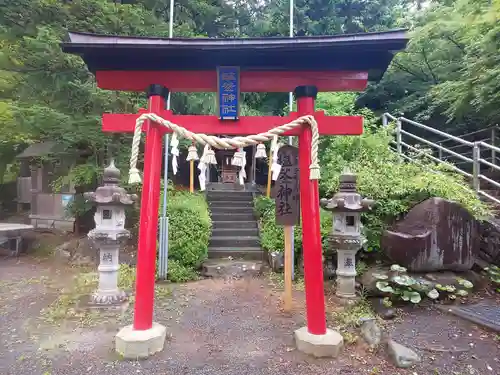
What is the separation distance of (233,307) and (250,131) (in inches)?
115

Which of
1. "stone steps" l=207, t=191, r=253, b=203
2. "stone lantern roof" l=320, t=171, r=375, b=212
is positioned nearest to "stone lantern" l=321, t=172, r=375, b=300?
"stone lantern roof" l=320, t=171, r=375, b=212

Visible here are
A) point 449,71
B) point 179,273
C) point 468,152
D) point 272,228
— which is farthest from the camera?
point 449,71

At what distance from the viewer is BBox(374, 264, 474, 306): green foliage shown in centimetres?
496

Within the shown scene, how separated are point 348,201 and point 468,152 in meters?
7.00

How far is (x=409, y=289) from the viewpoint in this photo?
5.02m

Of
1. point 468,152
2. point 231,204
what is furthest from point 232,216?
point 468,152

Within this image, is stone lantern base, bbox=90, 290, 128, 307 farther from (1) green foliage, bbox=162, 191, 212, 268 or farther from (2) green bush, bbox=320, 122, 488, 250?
(2) green bush, bbox=320, 122, 488, 250

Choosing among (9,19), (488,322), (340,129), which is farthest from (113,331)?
(9,19)

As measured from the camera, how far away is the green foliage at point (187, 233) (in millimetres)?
7102

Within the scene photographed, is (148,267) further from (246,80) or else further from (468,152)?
(468,152)

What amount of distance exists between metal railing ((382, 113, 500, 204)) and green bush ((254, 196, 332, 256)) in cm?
291

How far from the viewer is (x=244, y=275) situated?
6.98 m

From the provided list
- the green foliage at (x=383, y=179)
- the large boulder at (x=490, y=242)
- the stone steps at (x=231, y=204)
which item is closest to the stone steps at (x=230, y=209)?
the stone steps at (x=231, y=204)

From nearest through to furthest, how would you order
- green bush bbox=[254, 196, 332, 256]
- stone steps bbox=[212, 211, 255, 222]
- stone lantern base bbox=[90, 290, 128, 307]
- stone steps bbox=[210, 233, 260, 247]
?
stone lantern base bbox=[90, 290, 128, 307] < green bush bbox=[254, 196, 332, 256] < stone steps bbox=[210, 233, 260, 247] < stone steps bbox=[212, 211, 255, 222]
